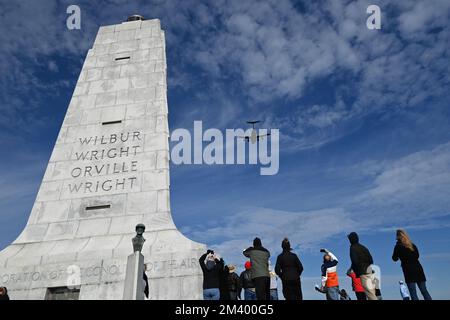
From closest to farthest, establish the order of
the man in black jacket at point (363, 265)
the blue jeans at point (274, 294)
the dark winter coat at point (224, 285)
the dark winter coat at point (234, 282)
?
the man in black jacket at point (363, 265), the dark winter coat at point (224, 285), the dark winter coat at point (234, 282), the blue jeans at point (274, 294)

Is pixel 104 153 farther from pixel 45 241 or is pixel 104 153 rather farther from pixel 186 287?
pixel 186 287

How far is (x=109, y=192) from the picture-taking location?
38.7ft

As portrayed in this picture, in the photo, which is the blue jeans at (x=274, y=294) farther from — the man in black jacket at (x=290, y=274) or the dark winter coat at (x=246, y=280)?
the man in black jacket at (x=290, y=274)

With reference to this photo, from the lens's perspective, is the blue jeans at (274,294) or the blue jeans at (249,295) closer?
the blue jeans at (249,295)

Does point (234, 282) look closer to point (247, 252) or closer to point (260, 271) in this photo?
point (247, 252)

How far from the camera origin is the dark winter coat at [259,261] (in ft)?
25.0

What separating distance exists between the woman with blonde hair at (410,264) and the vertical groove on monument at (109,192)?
4.94 metres

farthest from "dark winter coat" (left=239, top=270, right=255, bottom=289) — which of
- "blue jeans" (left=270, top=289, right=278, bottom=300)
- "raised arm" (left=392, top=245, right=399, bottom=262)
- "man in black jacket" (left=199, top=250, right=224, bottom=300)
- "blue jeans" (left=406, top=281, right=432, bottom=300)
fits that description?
"blue jeans" (left=406, top=281, right=432, bottom=300)

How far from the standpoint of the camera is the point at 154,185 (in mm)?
11648

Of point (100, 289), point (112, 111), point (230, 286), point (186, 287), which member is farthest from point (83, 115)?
point (230, 286)

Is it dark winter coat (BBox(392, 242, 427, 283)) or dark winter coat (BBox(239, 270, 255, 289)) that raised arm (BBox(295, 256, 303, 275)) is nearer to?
dark winter coat (BBox(239, 270, 255, 289))

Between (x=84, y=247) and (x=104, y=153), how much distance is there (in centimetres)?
361

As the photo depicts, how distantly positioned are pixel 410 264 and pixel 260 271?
9.94ft

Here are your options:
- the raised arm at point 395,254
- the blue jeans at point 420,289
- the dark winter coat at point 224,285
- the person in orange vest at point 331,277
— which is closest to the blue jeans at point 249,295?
the dark winter coat at point 224,285
